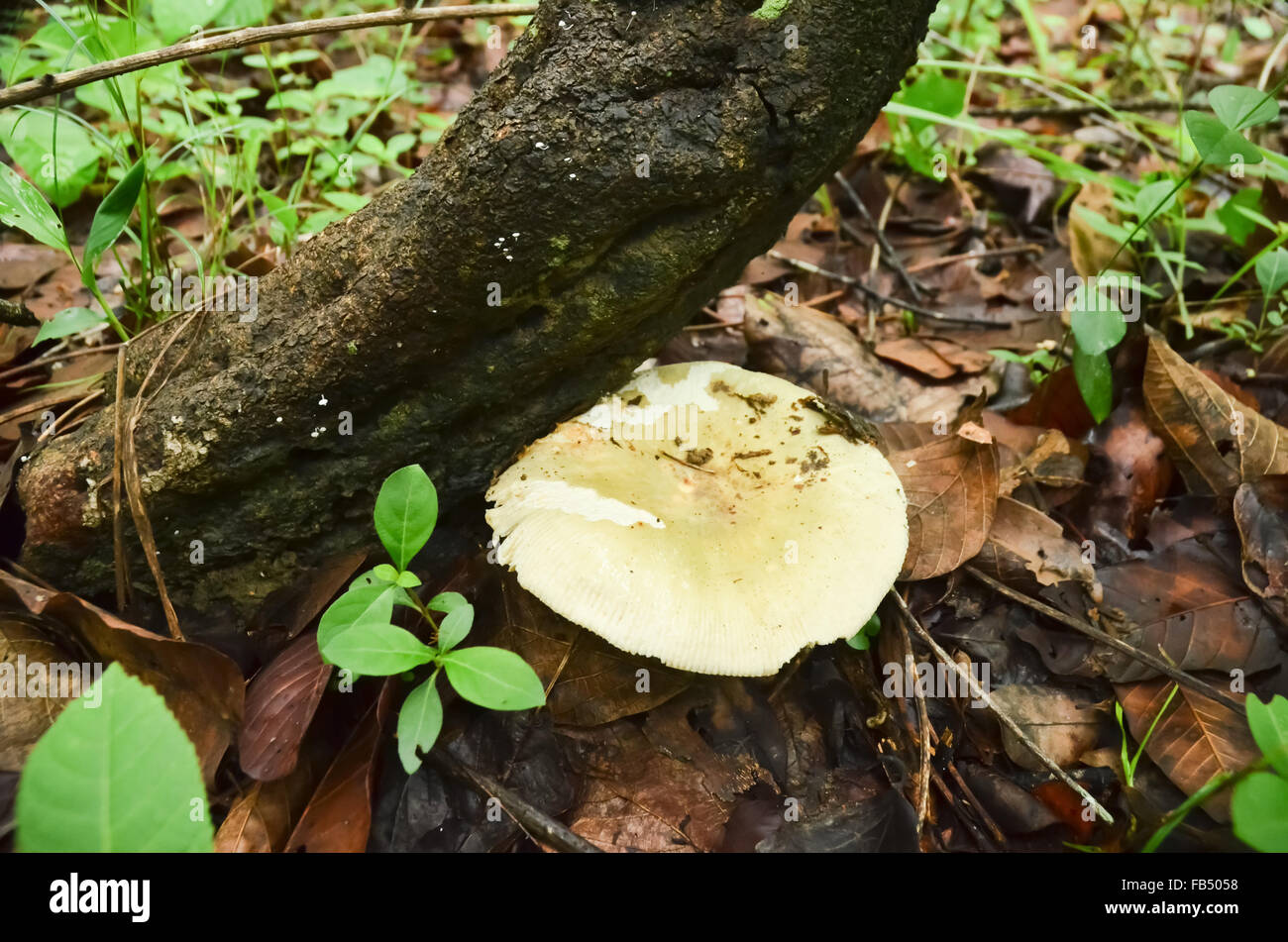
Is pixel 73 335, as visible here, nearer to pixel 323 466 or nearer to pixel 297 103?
pixel 323 466

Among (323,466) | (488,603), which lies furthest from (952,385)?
(323,466)

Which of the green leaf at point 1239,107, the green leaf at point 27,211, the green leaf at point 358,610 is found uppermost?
the green leaf at point 1239,107

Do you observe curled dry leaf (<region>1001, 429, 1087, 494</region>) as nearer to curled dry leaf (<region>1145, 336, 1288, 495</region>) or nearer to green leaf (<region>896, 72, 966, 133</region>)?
curled dry leaf (<region>1145, 336, 1288, 495</region>)

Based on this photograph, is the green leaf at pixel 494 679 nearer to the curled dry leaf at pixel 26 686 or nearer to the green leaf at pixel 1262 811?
the curled dry leaf at pixel 26 686

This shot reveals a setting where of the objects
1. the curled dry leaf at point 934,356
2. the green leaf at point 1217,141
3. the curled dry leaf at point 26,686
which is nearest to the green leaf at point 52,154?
the curled dry leaf at point 26,686

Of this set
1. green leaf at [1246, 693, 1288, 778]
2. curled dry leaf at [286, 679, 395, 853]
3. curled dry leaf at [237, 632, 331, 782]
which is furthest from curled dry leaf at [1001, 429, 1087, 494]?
curled dry leaf at [237, 632, 331, 782]

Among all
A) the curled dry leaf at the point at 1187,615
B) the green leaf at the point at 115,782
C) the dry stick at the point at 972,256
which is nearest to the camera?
the green leaf at the point at 115,782
